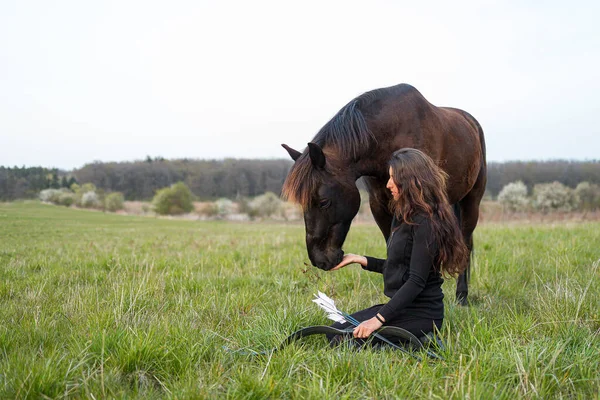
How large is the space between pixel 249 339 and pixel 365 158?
1951 mm

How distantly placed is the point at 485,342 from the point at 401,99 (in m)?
2.41

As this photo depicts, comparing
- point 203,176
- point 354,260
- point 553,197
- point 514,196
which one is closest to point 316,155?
point 354,260

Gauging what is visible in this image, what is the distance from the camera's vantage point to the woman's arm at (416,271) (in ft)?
8.28

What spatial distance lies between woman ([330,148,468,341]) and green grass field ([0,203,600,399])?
0.91 feet

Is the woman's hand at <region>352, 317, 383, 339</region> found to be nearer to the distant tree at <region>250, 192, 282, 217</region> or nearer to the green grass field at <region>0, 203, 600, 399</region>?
the green grass field at <region>0, 203, 600, 399</region>

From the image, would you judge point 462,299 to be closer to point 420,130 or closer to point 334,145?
point 420,130

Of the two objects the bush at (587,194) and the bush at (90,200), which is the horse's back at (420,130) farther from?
the bush at (587,194)

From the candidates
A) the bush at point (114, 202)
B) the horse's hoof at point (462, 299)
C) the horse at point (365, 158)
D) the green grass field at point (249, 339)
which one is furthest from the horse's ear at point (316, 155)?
the bush at point (114, 202)

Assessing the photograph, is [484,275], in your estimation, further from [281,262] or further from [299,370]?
[299,370]

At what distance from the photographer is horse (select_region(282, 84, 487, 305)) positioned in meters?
3.40

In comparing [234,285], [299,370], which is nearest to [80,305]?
[234,285]

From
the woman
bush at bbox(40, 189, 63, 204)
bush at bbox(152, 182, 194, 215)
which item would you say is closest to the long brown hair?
the woman

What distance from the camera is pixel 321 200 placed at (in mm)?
3393

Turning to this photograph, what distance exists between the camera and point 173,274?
492 cm
